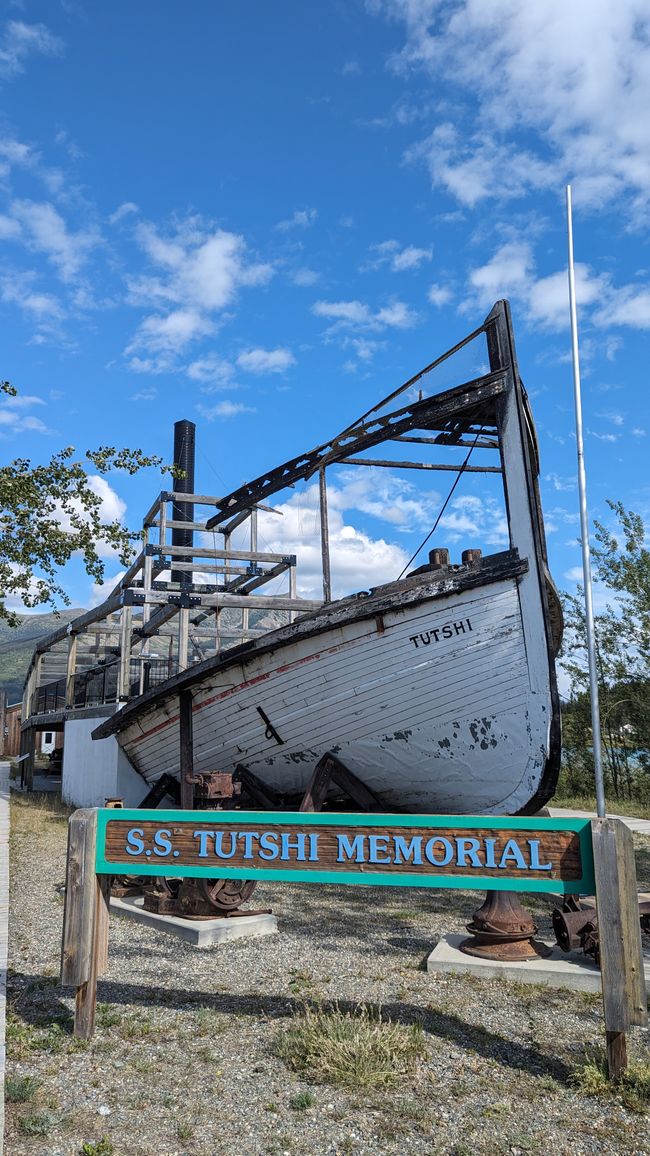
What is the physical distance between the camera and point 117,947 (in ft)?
18.5

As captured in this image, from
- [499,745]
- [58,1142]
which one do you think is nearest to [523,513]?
[499,745]

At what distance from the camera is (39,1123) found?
304 centimetres

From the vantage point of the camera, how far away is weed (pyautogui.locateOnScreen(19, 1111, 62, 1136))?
2.98 meters

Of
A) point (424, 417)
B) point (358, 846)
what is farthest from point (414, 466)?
point (358, 846)

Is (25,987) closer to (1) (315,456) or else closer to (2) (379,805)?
(2) (379,805)

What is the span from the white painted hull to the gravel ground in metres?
2.07

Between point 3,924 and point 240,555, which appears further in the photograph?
point 240,555

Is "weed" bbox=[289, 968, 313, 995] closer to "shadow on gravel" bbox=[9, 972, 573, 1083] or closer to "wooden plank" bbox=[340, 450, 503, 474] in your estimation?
"shadow on gravel" bbox=[9, 972, 573, 1083]

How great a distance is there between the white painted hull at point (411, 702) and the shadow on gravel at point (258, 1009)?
3521 mm

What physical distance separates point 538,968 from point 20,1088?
3065 millimetres

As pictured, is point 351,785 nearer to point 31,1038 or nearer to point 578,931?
point 578,931

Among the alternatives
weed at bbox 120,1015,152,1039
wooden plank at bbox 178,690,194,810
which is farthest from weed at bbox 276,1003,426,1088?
wooden plank at bbox 178,690,194,810

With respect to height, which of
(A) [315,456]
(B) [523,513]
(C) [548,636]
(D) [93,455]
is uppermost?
(D) [93,455]

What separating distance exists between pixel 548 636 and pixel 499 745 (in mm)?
1174
